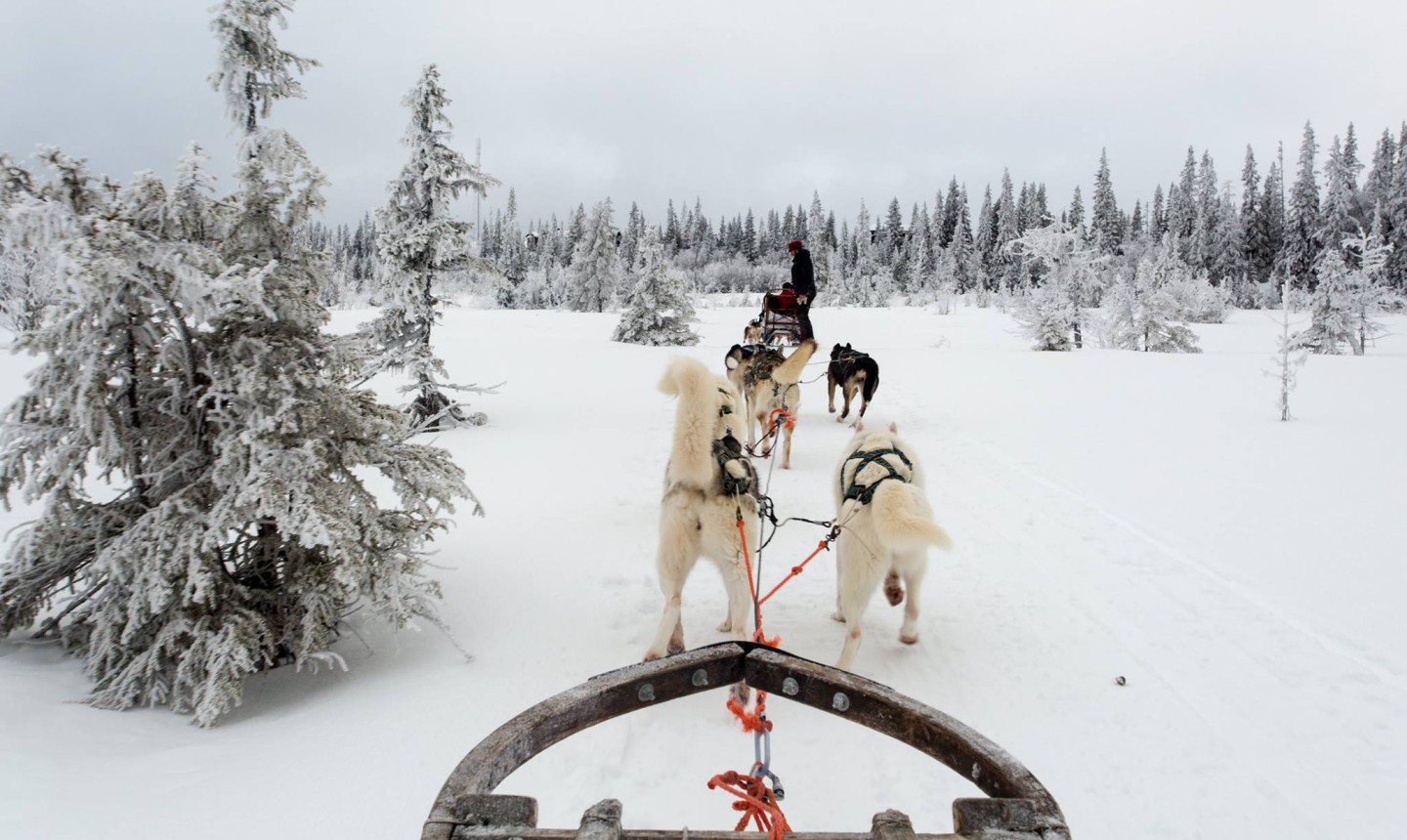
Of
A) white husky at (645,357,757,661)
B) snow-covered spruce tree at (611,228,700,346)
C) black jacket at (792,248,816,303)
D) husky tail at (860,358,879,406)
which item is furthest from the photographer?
snow-covered spruce tree at (611,228,700,346)

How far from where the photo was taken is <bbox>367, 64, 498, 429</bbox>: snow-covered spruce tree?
1067cm

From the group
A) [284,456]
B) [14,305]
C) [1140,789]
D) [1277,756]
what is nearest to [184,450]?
[284,456]

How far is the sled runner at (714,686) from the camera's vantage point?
1.39 m

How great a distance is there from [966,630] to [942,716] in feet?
9.30

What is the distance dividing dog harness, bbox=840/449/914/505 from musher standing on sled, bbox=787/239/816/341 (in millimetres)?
9015

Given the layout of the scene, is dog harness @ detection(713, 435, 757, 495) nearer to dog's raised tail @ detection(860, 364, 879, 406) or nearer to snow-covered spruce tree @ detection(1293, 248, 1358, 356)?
dog's raised tail @ detection(860, 364, 879, 406)

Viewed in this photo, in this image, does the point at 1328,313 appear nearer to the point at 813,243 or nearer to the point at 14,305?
the point at 14,305

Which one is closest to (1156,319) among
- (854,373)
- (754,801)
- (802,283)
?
(802,283)

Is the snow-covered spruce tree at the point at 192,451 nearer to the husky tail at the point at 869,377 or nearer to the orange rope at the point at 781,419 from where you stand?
the orange rope at the point at 781,419

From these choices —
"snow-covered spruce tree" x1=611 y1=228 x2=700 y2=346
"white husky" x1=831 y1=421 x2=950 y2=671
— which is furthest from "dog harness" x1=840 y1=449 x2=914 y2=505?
"snow-covered spruce tree" x1=611 y1=228 x2=700 y2=346

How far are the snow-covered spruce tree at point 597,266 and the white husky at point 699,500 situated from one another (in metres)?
39.7

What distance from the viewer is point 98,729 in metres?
3.13

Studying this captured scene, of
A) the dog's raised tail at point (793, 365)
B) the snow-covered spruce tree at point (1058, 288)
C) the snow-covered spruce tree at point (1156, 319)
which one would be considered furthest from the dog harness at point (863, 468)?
the snow-covered spruce tree at point (1156, 319)

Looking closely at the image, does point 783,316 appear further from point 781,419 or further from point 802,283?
point 781,419
